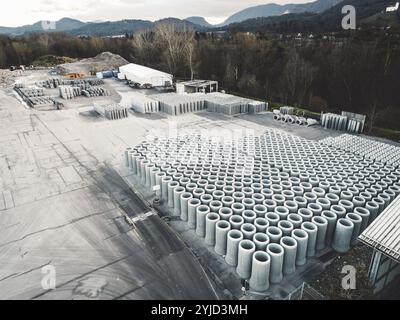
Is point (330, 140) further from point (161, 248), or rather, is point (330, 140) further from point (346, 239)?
point (161, 248)

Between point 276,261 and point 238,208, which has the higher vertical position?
point 238,208

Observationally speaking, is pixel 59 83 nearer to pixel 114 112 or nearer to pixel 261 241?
pixel 114 112

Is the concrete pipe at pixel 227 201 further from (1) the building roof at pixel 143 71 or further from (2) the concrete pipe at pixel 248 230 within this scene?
(1) the building roof at pixel 143 71

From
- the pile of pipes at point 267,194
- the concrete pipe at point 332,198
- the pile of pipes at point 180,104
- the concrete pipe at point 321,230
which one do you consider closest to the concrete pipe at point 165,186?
the pile of pipes at point 267,194

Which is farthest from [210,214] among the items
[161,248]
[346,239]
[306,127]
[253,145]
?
[306,127]

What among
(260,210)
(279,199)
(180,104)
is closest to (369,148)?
(279,199)

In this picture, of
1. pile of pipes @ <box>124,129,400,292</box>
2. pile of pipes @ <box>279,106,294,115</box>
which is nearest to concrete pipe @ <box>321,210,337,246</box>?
pile of pipes @ <box>124,129,400,292</box>
